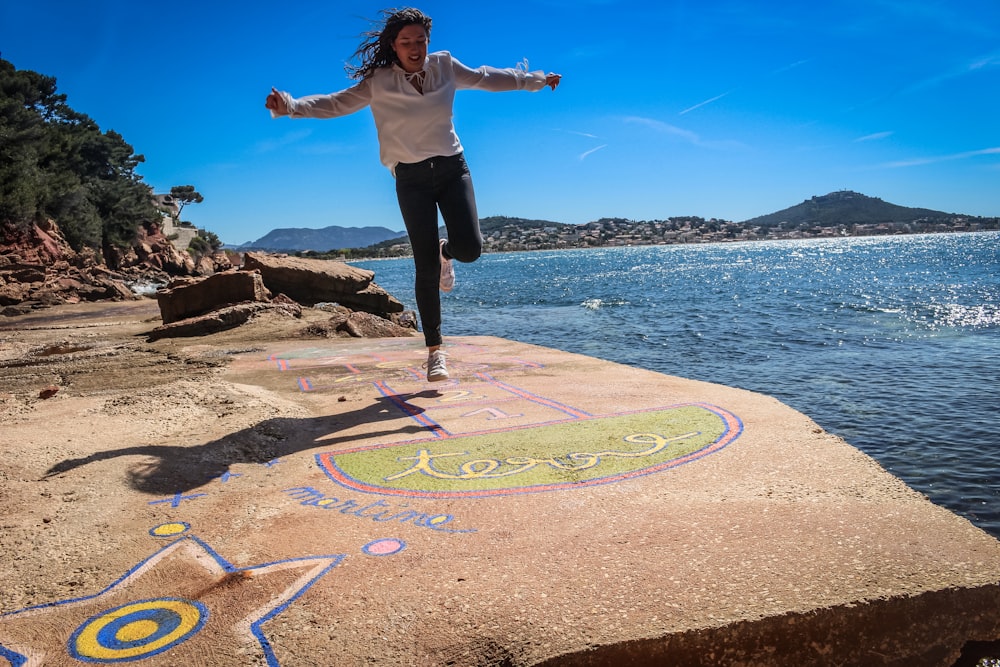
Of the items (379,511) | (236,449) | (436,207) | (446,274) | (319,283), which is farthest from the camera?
(319,283)

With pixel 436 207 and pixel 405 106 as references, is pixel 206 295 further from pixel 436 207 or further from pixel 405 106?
pixel 405 106

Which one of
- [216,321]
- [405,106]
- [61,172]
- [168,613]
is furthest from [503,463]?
[61,172]

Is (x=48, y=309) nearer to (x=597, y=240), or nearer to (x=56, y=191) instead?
(x=56, y=191)

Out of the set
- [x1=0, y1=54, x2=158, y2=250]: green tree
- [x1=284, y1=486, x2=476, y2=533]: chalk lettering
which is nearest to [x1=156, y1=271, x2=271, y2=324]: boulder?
[x1=284, y1=486, x2=476, y2=533]: chalk lettering

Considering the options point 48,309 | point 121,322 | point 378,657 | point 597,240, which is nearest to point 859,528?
point 378,657

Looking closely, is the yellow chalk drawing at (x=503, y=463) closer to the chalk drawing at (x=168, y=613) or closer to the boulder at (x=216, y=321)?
the chalk drawing at (x=168, y=613)

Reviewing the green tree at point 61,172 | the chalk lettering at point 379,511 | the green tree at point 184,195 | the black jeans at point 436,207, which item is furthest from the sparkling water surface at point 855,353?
the green tree at point 184,195

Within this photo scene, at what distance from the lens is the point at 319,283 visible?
15852 mm

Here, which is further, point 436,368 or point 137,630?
point 436,368

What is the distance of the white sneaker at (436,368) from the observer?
505 cm

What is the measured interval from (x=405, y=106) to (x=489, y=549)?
10.5 ft

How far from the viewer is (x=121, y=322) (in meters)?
13.4

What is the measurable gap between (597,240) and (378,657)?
192770mm

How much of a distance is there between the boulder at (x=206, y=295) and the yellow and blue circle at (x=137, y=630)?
1039 cm
